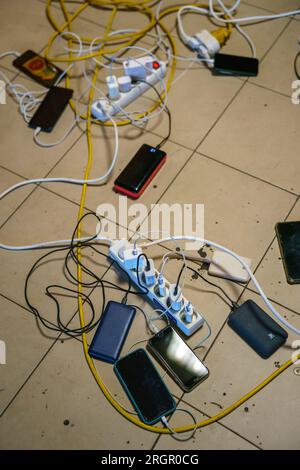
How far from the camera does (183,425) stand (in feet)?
3.91

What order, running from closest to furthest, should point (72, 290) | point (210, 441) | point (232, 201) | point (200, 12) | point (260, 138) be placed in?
point (210, 441)
point (72, 290)
point (232, 201)
point (260, 138)
point (200, 12)

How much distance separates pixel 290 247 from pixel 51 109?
40.4 inches

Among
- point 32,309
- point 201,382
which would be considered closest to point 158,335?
point 201,382

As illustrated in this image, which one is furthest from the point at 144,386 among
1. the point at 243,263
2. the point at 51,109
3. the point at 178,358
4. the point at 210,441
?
the point at 51,109

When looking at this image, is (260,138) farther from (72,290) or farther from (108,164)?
(72,290)

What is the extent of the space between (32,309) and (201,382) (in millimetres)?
554

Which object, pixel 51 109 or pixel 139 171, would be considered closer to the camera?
pixel 139 171

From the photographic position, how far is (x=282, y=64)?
5.85ft

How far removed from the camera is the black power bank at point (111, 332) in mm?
1268

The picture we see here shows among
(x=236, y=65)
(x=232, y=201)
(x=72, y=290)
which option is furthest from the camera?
(x=236, y=65)

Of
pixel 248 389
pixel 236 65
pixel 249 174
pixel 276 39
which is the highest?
pixel 276 39

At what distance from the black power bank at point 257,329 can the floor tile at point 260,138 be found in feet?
1.57

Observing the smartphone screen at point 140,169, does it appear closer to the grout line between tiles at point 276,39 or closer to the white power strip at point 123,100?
the white power strip at point 123,100

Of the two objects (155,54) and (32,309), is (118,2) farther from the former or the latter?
(32,309)
